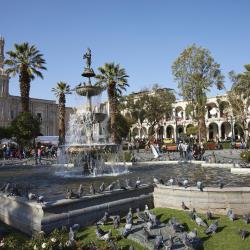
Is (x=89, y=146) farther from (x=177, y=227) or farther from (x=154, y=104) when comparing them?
(x=154, y=104)

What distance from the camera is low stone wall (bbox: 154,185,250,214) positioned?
881 centimetres

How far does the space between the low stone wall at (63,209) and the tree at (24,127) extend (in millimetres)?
27790

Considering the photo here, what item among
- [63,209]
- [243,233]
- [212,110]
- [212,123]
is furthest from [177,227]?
[212,123]

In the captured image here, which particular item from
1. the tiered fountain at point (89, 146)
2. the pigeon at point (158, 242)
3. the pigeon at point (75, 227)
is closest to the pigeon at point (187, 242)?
the pigeon at point (158, 242)

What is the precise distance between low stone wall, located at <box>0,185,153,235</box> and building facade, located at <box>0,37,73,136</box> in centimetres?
5979

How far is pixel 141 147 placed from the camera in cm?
5122

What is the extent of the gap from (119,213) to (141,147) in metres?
42.4

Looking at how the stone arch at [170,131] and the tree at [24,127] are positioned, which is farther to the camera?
the stone arch at [170,131]

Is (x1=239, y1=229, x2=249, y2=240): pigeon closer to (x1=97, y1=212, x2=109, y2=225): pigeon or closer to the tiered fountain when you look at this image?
(x1=97, y1=212, x2=109, y2=225): pigeon

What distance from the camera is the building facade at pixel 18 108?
72.9 m

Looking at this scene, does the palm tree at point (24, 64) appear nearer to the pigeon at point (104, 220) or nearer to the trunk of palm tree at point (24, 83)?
the trunk of palm tree at point (24, 83)

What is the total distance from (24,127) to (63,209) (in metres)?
29.4

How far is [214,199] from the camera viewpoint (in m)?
8.92

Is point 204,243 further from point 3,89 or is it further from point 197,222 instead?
point 3,89
